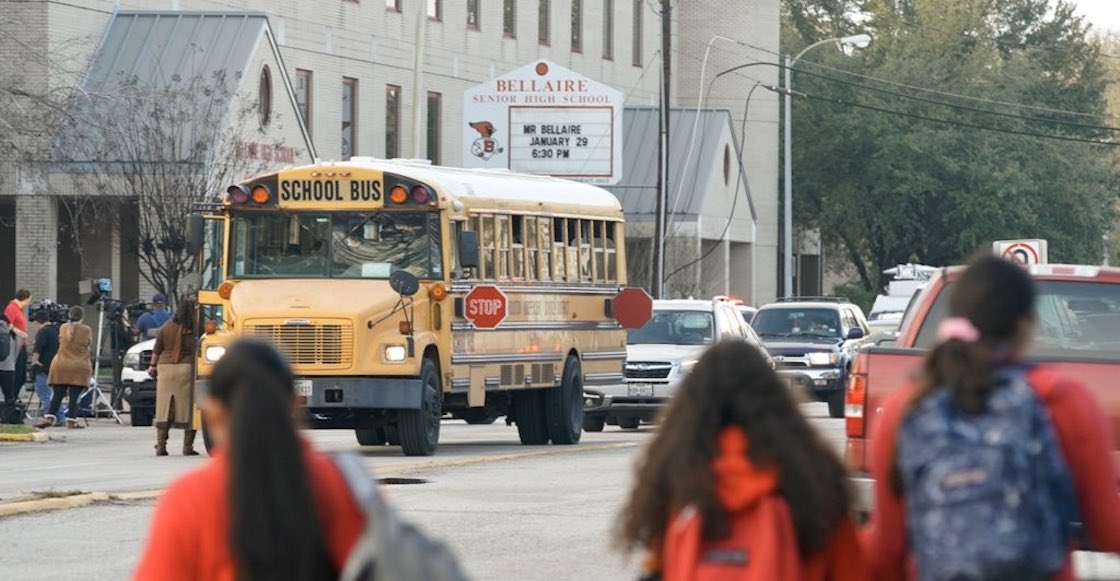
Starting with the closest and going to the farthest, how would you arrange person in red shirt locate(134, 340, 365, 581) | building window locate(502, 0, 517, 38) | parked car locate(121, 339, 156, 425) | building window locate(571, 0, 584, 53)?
person in red shirt locate(134, 340, 365, 581)
parked car locate(121, 339, 156, 425)
building window locate(502, 0, 517, 38)
building window locate(571, 0, 584, 53)

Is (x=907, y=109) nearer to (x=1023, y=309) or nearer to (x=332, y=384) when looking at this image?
(x=332, y=384)

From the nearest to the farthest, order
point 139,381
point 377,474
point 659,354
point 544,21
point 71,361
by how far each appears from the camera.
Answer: point 377,474
point 659,354
point 71,361
point 139,381
point 544,21

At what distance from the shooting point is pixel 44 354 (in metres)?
29.6

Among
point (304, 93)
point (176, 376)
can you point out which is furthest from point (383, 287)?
point (304, 93)

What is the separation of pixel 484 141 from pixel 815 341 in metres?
15.9

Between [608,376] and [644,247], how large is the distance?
33404mm

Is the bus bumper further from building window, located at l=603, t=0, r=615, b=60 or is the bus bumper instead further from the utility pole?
building window, located at l=603, t=0, r=615, b=60

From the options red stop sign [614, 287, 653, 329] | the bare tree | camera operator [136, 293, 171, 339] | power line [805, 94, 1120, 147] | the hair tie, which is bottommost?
camera operator [136, 293, 171, 339]

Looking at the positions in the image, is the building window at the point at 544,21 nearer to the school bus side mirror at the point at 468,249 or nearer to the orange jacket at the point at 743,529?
the school bus side mirror at the point at 468,249

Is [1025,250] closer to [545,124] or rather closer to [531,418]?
[531,418]

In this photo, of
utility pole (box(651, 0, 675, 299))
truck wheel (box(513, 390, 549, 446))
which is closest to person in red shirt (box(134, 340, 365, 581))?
truck wheel (box(513, 390, 549, 446))

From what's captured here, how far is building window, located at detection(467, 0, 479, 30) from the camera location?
2240 inches

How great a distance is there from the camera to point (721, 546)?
199 inches

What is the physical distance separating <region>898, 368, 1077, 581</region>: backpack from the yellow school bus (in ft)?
50.8
